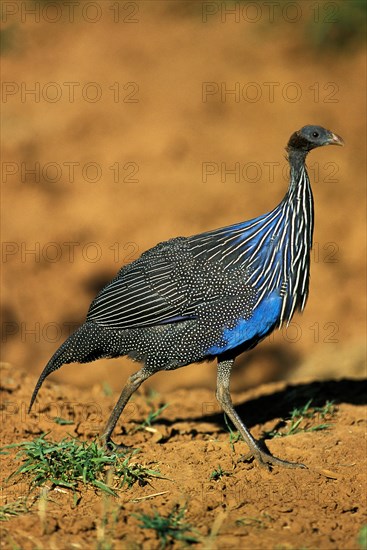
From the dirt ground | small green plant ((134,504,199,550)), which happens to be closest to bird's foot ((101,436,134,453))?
the dirt ground

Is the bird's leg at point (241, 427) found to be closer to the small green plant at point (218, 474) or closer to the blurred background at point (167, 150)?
the small green plant at point (218, 474)

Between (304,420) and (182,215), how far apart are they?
3.75 meters

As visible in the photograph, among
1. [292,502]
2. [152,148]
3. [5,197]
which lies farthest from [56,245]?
[292,502]

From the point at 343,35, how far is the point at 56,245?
5595mm

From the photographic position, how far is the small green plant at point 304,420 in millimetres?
5225

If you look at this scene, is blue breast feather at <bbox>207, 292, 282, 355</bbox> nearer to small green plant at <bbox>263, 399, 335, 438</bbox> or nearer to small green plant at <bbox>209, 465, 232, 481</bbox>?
small green plant at <bbox>209, 465, 232, 481</bbox>

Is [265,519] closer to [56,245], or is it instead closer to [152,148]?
[56,245]

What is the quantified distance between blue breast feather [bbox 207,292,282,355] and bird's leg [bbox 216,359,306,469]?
9.1 inches

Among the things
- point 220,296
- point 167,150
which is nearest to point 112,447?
point 220,296

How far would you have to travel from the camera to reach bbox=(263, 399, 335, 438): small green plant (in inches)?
206

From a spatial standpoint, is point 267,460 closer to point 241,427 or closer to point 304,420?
point 241,427

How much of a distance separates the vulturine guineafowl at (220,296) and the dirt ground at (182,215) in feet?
1.83

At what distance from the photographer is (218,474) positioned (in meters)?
4.39

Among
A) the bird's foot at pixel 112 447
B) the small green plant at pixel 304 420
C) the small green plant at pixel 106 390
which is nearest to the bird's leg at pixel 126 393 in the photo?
the bird's foot at pixel 112 447
